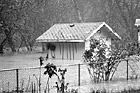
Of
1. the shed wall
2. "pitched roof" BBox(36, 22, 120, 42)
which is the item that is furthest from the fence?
the shed wall

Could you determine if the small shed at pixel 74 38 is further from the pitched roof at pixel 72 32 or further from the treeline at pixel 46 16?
the treeline at pixel 46 16

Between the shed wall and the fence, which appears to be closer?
the fence

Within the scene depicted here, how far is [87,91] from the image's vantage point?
1642 cm

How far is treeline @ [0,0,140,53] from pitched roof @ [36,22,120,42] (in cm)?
753

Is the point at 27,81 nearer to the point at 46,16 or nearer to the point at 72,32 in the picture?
the point at 72,32

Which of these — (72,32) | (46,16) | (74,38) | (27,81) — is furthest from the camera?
(46,16)

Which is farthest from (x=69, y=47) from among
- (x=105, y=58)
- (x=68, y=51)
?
(x=105, y=58)

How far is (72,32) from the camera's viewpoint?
41000 mm

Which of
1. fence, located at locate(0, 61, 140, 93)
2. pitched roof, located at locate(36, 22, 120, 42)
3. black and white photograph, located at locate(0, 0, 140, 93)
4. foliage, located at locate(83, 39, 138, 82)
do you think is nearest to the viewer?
fence, located at locate(0, 61, 140, 93)

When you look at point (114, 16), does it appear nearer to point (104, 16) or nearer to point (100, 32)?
point (104, 16)

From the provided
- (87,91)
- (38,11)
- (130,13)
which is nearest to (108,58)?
(87,91)

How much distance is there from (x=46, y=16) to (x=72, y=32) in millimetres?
23025

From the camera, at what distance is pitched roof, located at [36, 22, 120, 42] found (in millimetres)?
39094

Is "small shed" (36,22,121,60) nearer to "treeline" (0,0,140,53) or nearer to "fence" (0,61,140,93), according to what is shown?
"treeline" (0,0,140,53)
